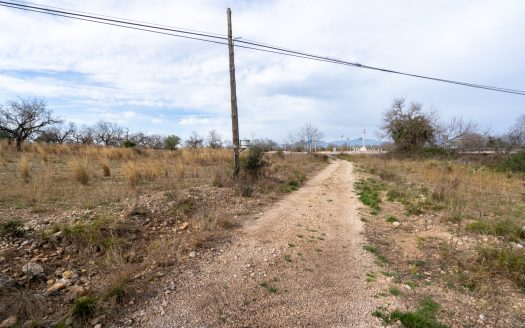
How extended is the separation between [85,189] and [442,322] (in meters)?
8.43

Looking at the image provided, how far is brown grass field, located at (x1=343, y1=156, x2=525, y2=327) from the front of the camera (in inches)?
139

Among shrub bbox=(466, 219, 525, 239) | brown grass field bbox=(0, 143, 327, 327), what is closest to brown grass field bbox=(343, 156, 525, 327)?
shrub bbox=(466, 219, 525, 239)

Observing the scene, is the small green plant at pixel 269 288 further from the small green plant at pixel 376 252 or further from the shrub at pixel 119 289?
the small green plant at pixel 376 252

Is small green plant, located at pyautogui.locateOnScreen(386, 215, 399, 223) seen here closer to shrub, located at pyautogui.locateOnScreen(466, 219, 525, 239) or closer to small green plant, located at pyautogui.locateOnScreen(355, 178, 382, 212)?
small green plant, located at pyautogui.locateOnScreen(355, 178, 382, 212)

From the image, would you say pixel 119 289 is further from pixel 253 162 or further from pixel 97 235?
pixel 253 162

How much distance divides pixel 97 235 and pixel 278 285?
294cm

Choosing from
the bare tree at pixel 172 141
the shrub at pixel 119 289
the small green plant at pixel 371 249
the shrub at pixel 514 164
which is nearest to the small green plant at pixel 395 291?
the small green plant at pixel 371 249

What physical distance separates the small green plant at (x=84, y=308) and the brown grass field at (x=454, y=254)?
3060 millimetres

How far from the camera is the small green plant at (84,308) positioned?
2979 millimetres

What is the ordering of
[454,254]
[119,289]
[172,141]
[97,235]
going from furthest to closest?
[172,141]
[454,254]
[97,235]
[119,289]

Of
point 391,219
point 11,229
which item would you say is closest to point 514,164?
point 391,219

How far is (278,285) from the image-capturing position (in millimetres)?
3877

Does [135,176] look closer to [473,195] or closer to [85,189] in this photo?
[85,189]

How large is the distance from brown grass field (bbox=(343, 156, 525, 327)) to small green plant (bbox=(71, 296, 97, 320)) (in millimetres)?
3060
